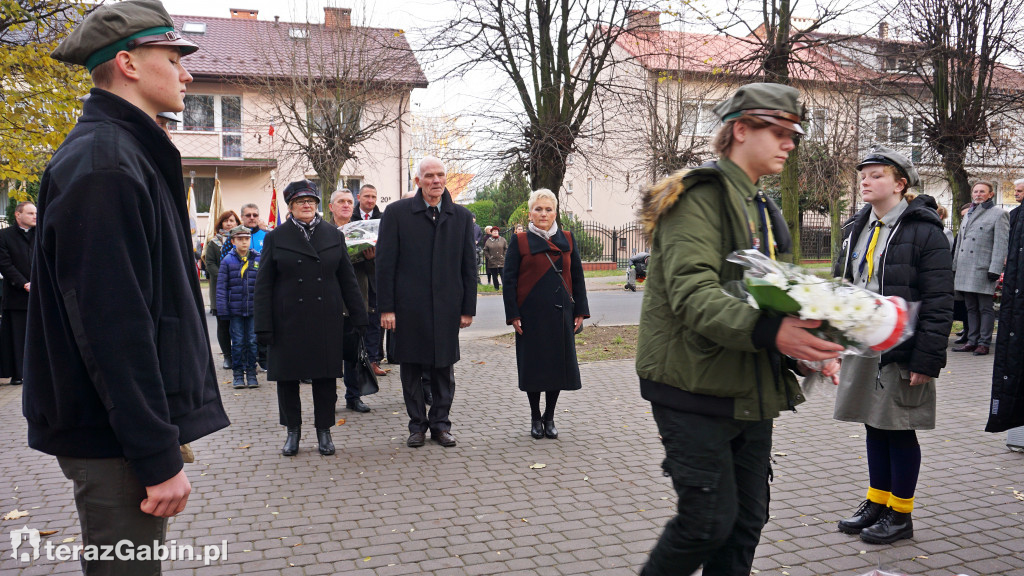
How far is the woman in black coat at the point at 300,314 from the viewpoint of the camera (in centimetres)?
632

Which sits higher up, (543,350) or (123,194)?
(123,194)

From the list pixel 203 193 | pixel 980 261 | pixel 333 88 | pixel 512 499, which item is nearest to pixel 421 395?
pixel 512 499

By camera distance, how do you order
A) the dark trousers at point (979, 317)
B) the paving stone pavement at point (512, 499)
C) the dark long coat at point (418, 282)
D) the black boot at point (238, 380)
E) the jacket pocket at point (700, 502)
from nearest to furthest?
1. the jacket pocket at point (700, 502)
2. the paving stone pavement at point (512, 499)
3. the dark long coat at point (418, 282)
4. the black boot at point (238, 380)
5. the dark trousers at point (979, 317)

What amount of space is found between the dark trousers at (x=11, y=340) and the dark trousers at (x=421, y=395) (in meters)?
5.92

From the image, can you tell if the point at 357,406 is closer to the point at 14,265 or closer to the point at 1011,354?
the point at 14,265

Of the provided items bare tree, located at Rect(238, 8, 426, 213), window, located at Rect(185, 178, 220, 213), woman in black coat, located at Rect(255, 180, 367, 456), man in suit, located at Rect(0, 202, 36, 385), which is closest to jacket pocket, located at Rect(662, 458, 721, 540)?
woman in black coat, located at Rect(255, 180, 367, 456)

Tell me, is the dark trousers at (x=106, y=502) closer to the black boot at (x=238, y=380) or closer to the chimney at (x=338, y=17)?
the black boot at (x=238, y=380)

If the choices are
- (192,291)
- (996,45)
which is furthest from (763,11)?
(192,291)

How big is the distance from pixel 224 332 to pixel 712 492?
8.85 metres

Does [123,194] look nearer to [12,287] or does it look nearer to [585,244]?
[12,287]

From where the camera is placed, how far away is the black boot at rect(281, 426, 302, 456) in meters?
6.34

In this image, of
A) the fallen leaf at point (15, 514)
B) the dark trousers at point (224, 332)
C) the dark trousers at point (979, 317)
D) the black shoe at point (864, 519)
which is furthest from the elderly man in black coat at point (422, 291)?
the dark trousers at point (979, 317)

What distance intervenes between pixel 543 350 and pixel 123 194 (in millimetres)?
4931

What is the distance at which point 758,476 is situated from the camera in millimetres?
2957
